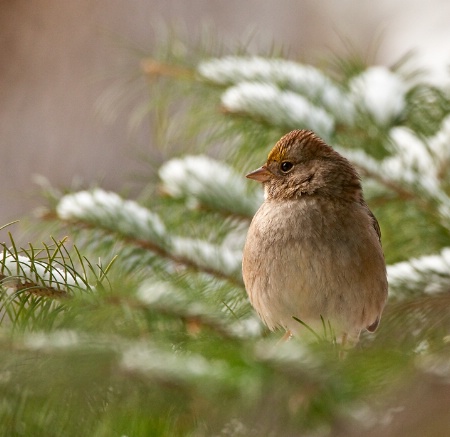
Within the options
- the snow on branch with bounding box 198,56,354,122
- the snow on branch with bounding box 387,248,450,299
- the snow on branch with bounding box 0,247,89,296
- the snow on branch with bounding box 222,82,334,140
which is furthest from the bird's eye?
the snow on branch with bounding box 0,247,89,296

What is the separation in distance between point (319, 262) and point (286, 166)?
0.43 m

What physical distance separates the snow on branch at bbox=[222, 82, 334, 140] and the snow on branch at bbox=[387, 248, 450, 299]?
606mm

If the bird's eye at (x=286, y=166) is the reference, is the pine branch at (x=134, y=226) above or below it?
below

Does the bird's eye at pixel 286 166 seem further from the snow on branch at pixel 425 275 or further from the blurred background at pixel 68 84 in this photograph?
the blurred background at pixel 68 84

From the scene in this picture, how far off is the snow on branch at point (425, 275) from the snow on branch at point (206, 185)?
1.98ft

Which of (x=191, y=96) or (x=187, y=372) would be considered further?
(x=191, y=96)

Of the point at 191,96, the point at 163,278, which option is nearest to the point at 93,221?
the point at 163,278

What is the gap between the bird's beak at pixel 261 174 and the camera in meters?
2.33

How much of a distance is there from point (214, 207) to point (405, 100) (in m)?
0.75

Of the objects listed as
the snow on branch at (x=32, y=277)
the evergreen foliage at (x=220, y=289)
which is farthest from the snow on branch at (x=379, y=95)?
the snow on branch at (x=32, y=277)

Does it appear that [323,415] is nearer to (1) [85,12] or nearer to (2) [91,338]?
(2) [91,338]

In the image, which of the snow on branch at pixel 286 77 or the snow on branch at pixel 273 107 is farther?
the snow on branch at pixel 286 77

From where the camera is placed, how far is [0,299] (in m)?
1.22

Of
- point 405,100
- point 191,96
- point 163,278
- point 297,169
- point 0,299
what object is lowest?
point 0,299
